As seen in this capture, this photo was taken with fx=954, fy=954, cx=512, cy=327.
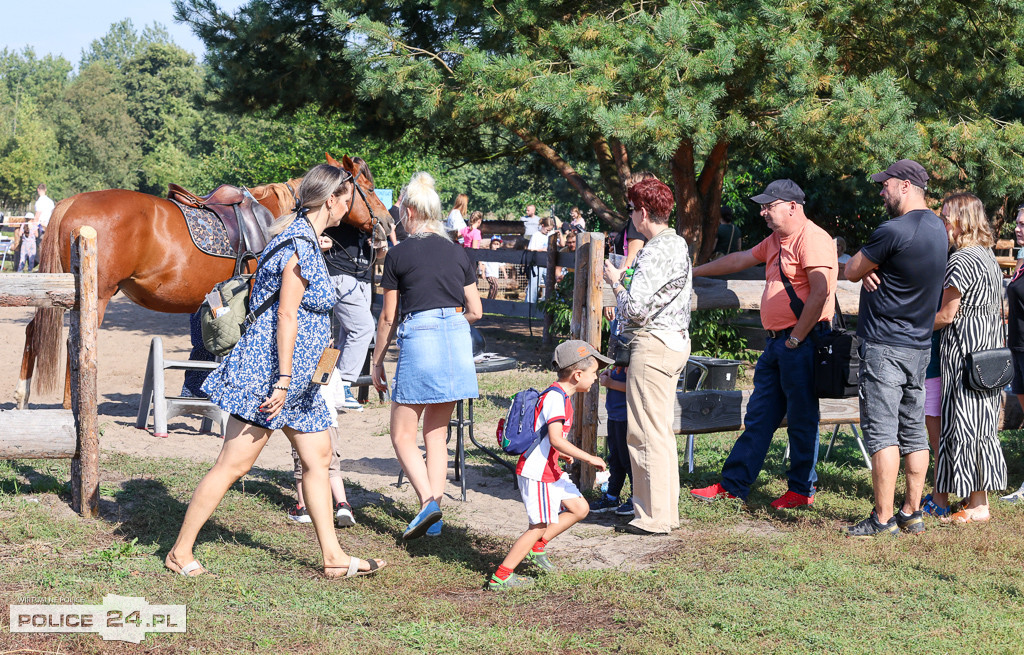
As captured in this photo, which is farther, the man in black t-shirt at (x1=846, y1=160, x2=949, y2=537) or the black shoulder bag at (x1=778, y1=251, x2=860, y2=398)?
the black shoulder bag at (x1=778, y1=251, x2=860, y2=398)

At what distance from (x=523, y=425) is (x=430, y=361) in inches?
31.5

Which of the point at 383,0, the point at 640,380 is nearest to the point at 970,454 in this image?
the point at 640,380

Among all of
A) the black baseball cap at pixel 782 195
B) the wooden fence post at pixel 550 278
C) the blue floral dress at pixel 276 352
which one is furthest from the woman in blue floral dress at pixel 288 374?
the wooden fence post at pixel 550 278

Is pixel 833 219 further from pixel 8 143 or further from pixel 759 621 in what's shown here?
pixel 8 143

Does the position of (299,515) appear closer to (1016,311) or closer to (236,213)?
(236,213)

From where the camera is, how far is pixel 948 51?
30.3ft

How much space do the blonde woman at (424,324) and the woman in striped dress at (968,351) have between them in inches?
109

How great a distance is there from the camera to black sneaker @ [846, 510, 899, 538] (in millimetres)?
5121

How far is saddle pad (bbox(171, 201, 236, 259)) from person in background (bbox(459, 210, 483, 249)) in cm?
941

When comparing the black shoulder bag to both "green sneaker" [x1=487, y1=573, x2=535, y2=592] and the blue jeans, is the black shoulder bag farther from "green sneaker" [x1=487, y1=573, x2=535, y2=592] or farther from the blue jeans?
"green sneaker" [x1=487, y1=573, x2=535, y2=592]

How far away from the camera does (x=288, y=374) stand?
4078mm

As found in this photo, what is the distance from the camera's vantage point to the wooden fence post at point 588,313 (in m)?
5.66

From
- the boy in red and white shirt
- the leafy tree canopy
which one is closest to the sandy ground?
the boy in red and white shirt

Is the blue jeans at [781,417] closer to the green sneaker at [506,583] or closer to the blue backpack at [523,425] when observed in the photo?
the blue backpack at [523,425]
